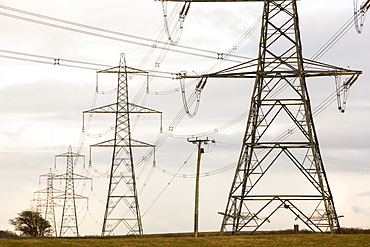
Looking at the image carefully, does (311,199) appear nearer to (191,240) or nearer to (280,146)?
(280,146)

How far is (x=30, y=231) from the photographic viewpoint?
115 m

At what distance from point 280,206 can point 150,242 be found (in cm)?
1060

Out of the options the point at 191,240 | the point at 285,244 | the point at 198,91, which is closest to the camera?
the point at 285,244

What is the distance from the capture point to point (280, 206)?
5441 cm

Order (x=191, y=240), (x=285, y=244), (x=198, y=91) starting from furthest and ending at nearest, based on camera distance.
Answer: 1. (x=198, y=91)
2. (x=191, y=240)
3. (x=285, y=244)

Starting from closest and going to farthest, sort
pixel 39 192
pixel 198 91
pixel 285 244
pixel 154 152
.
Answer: pixel 285 244 < pixel 198 91 < pixel 154 152 < pixel 39 192

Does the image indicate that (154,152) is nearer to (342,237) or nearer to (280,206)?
(280,206)

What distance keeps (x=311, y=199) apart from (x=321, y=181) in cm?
156

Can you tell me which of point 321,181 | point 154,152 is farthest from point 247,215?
point 154,152

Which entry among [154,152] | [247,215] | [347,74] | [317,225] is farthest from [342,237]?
[154,152]

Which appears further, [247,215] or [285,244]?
[247,215]

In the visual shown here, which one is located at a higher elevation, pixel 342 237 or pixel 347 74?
pixel 347 74

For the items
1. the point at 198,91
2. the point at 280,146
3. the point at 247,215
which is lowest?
the point at 247,215

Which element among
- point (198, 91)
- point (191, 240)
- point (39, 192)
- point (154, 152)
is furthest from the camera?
point (39, 192)
